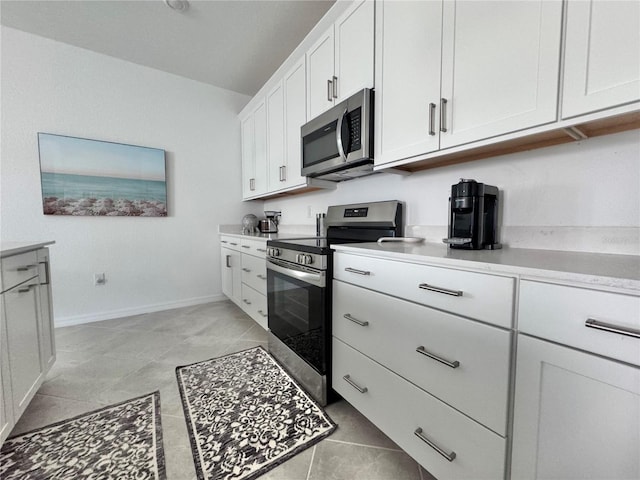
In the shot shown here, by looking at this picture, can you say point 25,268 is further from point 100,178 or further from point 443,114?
point 443,114

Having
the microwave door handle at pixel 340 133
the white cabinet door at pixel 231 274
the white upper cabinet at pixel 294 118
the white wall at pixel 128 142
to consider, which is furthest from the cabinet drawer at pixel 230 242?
the microwave door handle at pixel 340 133

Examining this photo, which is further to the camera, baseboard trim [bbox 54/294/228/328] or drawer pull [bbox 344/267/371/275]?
baseboard trim [bbox 54/294/228/328]

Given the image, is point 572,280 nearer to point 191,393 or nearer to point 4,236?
point 191,393

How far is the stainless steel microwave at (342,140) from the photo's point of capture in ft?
4.95

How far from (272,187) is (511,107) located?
207cm

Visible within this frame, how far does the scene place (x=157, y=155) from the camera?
294cm

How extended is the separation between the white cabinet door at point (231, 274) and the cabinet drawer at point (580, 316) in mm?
2462

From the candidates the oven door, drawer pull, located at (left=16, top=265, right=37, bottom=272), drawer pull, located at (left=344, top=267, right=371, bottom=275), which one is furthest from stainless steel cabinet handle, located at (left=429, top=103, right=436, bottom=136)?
drawer pull, located at (left=16, top=265, right=37, bottom=272)

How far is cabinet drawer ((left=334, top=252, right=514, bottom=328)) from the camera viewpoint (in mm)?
756

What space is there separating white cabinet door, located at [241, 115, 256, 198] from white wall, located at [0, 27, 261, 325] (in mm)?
180

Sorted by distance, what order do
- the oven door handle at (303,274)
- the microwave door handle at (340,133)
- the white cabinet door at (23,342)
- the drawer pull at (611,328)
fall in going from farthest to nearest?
the microwave door handle at (340,133)
the oven door handle at (303,274)
the white cabinet door at (23,342)
the drawer pull at (611,328)

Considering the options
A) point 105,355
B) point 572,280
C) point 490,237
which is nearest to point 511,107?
point 490,237

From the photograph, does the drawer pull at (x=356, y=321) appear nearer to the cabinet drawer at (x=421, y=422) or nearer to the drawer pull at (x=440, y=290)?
the cabinet drawer at (x=421, y=422)

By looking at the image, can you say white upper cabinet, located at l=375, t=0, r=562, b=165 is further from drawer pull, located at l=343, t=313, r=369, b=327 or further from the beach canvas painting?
the beach canvas painting
